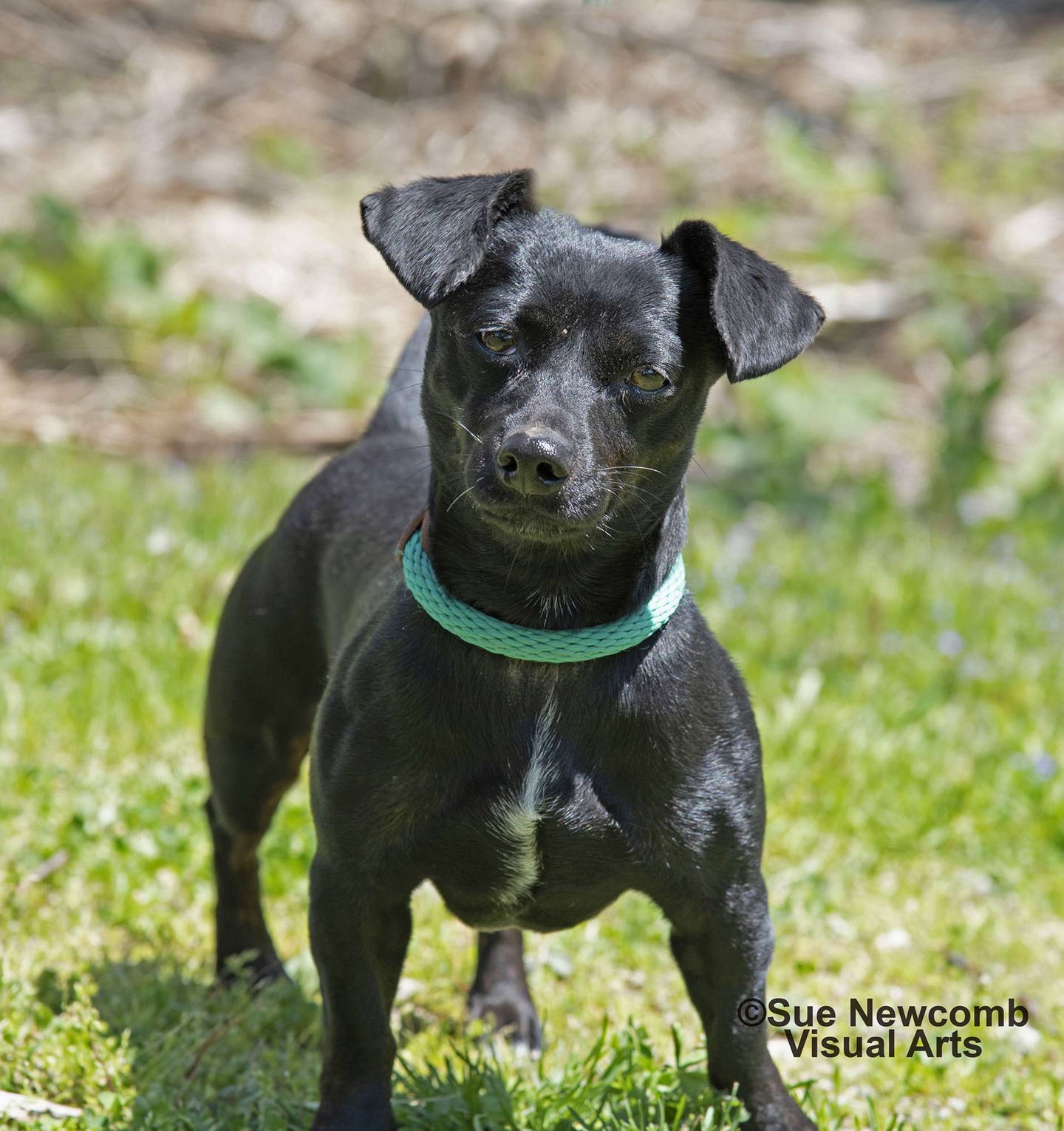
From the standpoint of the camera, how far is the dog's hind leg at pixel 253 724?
3387 millimetres

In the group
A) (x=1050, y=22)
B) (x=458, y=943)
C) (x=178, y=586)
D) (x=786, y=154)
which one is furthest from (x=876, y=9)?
(x=458, y=943)

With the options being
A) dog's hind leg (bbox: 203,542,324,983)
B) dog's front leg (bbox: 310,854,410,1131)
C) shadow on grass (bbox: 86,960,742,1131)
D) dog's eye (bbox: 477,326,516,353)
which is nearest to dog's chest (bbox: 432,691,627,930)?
dog's front leg (bbox: 310,854,410,1131)

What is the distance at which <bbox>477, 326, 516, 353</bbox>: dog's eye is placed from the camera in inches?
101

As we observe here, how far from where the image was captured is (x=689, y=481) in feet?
23.1

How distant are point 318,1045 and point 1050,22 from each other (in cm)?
1152

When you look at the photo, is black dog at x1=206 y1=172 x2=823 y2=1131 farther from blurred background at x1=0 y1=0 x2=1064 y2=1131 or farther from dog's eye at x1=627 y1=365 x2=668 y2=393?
blurred background at x1=0 y1=0 x2=1064 y2=1131

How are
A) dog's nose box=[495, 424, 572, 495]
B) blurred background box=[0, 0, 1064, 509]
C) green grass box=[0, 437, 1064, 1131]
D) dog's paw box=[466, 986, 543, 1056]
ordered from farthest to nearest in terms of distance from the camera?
blurred background box=[0, 0, 1064, 509] → dog's paw box=[466, 986, 543, 1056] → green grass box=[0, 437, 1064, 1131] → dog's nose box=[495, 424, 572, 495]

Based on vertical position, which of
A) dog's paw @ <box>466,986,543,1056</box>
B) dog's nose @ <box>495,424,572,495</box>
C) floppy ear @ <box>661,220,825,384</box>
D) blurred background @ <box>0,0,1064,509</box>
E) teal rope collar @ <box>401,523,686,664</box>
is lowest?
dog's paw @ <box>466,986,543,1056</box>

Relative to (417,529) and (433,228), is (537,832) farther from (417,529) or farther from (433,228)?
(433,228)

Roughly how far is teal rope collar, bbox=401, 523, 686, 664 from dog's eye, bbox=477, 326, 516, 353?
1.32 feet

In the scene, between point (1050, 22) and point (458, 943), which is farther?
point (1050, 22)

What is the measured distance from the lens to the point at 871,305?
8.99 meters

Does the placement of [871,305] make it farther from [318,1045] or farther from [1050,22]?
[318,1045]

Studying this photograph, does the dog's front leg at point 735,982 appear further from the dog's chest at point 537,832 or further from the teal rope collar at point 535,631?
the teal rope collar at point 535,631
